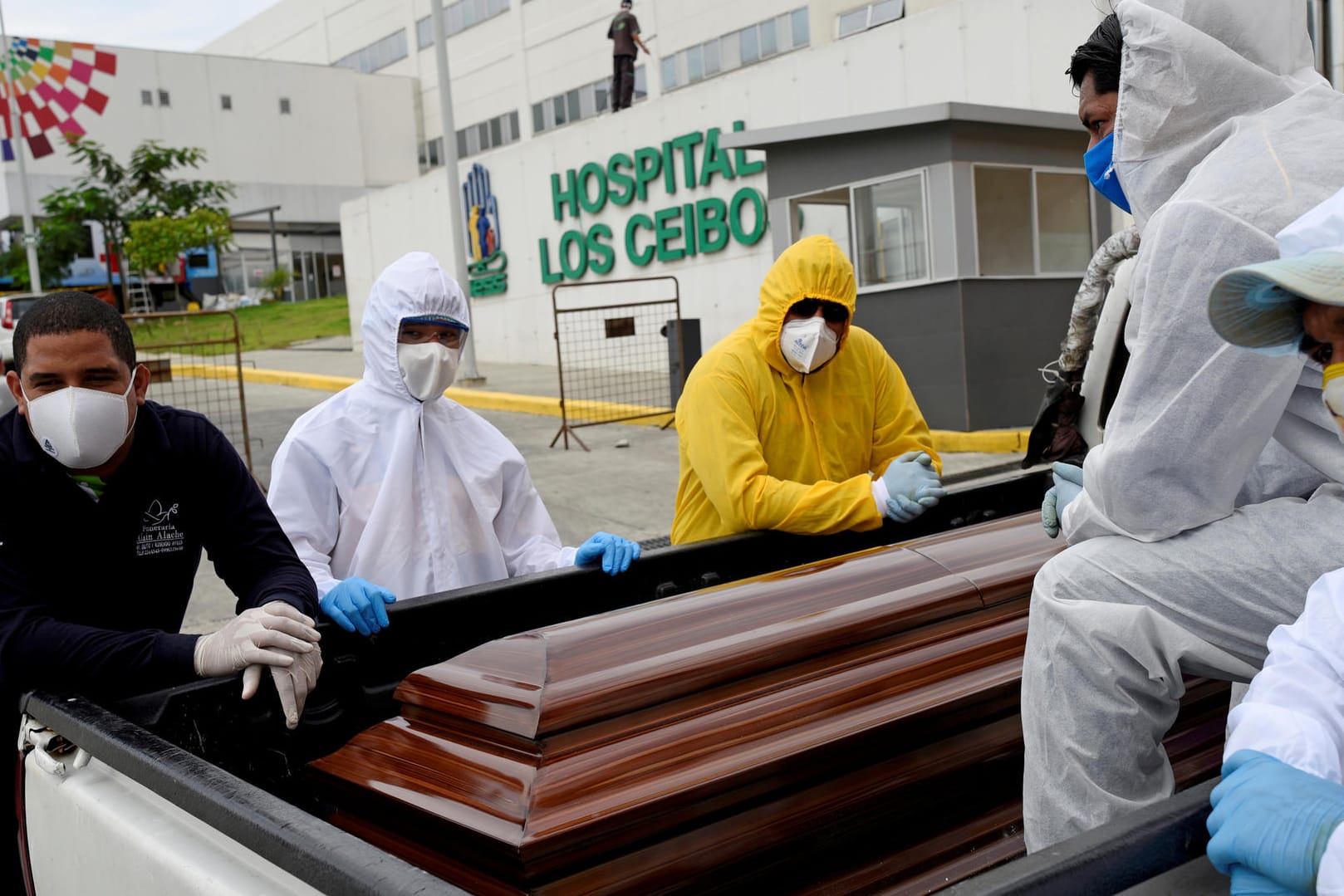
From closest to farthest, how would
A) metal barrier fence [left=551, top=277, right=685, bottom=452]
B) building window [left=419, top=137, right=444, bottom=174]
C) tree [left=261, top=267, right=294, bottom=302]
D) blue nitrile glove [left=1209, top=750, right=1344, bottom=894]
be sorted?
1. blue nitrile glove [left=1209, top=750, right=1344, bottom=894]
2. metal barrier fence [left=551, top=277, right=685, bottom=452]
3. building window [left=419, top=137, right=444, bottom=174]
4. tree [left=261, top=267, right=294, bottom=302]

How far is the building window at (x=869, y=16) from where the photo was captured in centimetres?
1670

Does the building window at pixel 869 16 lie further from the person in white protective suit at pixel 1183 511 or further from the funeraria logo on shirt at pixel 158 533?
the person in white protective suit at pixel 1183 511

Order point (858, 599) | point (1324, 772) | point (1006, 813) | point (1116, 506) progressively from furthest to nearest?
1. point (858, 599)
2. point (1006, 813)
3. point (1116, 506)
4. point (1324, 772)

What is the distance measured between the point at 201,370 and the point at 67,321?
16.7 metres

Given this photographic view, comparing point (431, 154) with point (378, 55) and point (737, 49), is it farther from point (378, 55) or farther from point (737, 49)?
point (737, 49)

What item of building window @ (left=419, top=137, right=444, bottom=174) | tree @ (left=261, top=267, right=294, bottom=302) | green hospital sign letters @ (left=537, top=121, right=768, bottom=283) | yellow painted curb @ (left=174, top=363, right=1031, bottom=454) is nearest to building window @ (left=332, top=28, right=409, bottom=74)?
building window @ (left=419, top=137, right=444, bottom=174)

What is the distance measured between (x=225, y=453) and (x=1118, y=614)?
6.21 feet

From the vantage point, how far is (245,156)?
127ft

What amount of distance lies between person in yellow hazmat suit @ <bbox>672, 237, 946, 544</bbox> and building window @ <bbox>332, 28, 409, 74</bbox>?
36932mm

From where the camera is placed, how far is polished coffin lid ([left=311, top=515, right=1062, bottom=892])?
5.41 ft

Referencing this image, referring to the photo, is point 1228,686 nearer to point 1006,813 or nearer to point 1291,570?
point 1006,813

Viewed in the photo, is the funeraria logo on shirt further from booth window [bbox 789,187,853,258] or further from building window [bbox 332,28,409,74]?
building window [bbox 332,28,409,74]

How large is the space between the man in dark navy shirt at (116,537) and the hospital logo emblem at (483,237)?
54.2 feet

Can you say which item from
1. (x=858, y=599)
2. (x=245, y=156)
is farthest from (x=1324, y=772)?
(x=245, y=156)
